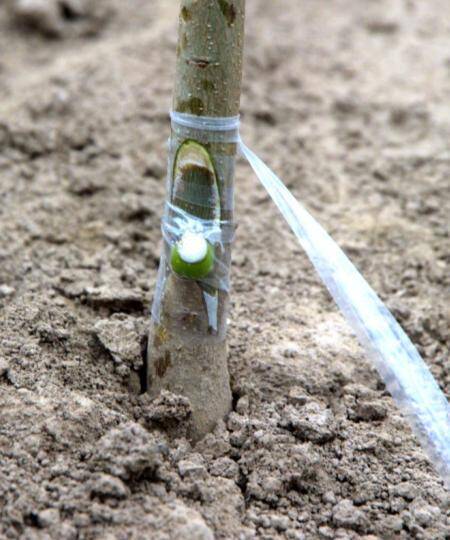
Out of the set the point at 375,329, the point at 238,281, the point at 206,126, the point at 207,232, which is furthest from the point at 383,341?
the point at 238,281

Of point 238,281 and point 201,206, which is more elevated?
point 201,206

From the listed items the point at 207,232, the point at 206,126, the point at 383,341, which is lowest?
the point at 383,341

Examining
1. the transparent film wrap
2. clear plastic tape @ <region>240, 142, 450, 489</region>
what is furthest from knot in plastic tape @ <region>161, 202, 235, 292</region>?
clear plastic tape @ <region>240, 142, 450, 489</region>

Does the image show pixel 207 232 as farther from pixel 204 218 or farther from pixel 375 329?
pixel 375 329

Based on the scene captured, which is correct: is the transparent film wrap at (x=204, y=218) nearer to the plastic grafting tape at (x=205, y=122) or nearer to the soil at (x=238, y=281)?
the plastic grafting tape at (x=205, y=122)

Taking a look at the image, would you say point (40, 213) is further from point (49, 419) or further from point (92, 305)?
point (49, 419)

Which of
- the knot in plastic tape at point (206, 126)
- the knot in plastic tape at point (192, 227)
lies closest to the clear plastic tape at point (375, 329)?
the knot in plastic tape at point (206, 126)
